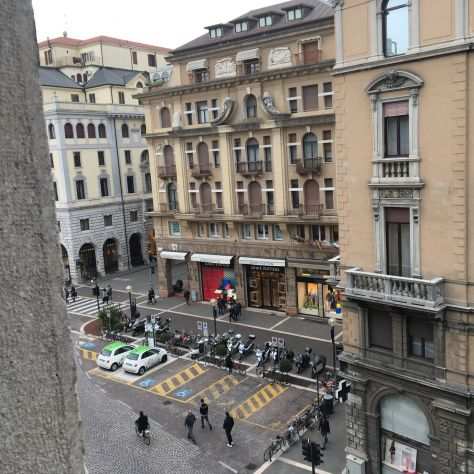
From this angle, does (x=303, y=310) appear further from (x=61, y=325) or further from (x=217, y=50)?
(x=61, y=325)

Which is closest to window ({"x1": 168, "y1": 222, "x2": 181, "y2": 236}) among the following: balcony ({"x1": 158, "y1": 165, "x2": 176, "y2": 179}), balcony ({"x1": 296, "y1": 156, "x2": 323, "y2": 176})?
balcony ({"x1": 158, "y1": 165, "x2": 176, "y2": 179})

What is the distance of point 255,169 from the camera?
41281mm

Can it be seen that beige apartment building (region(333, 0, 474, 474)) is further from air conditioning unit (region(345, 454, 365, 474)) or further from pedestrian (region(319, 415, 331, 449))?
pedestrian (region(319, 415, 331, 449))

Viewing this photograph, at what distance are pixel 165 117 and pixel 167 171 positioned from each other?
15.2ft

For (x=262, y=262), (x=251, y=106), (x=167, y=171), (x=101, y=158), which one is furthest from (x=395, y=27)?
Result: (x=101, y=158)

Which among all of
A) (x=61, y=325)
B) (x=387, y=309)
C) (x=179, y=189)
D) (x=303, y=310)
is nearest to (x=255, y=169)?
(x=179, y=189)

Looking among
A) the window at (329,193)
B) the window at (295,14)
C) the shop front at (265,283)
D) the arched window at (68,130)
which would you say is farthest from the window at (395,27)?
the arched window at (68,130)

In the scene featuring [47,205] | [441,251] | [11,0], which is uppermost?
[11,0]

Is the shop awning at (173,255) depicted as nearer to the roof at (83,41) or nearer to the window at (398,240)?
the window at (398,240)

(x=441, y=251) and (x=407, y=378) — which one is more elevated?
(x=441, y=251)

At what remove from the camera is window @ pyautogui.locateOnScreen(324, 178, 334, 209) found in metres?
38.0

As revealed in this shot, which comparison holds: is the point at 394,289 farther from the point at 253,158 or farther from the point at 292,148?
the point at 253,158

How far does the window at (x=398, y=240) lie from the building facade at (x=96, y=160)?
38839 millimetres

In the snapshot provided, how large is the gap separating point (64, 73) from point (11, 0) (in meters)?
72.2
